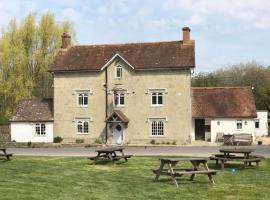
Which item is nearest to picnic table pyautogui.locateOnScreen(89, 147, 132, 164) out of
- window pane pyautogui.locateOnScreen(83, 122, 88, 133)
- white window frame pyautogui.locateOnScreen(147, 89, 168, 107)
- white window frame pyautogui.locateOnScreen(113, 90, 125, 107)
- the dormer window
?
white window frame pyautogui.locateOnScreen(147, 89, 168, 107)

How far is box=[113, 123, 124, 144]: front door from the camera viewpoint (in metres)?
47.3

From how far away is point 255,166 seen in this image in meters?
22.0

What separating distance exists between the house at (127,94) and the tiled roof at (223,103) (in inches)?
124

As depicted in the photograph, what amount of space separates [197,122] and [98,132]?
9.94m

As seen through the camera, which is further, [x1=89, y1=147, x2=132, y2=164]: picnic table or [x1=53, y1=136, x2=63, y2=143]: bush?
[x1=53, y1=136, x2=63, y2=143]: bush

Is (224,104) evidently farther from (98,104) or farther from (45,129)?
(45,129)

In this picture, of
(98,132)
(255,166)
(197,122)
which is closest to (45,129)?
A: (98,132)

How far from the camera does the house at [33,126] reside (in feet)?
163

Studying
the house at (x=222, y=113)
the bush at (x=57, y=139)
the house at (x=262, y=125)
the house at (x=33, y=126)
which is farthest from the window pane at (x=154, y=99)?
the house at (x=262, y=125)

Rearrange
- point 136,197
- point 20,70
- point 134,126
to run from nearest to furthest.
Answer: point 136,197
point 134,126
point 20,70

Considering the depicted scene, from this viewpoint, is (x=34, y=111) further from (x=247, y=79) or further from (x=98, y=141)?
(x=247, y=79)

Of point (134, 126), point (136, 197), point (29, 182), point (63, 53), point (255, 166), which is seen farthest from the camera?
point (63, 53)

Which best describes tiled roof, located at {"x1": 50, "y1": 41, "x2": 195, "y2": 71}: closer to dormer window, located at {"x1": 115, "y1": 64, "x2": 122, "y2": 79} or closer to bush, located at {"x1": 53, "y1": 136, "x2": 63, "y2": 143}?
dormer window, located at {"x1": 115, "y1": 64, "x2": 122, "y2": 79}

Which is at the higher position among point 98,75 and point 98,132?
point 98,75
